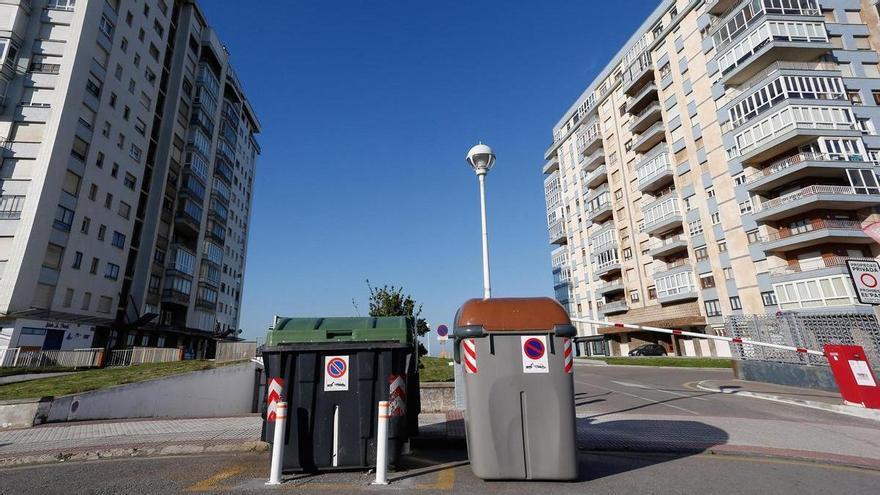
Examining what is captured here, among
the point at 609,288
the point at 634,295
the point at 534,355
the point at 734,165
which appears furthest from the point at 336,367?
the point at 609,288

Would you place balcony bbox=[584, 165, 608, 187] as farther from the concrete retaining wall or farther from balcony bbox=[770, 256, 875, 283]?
the concrete retaining wall

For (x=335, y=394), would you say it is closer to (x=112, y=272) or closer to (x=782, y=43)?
(x=112, y=272)

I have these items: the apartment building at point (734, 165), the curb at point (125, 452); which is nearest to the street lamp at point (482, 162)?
the curb at point (125, 452)

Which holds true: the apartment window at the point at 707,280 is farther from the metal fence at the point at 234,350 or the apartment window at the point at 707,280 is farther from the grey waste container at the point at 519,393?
the grey waste container at the point at 519,393

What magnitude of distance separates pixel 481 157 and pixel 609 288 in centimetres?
4265

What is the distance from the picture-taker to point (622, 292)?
45.9m

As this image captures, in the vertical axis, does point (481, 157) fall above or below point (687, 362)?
above

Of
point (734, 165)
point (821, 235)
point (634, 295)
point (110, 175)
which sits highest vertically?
point (734, 165)

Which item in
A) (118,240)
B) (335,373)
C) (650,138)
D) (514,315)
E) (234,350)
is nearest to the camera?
(514,315)

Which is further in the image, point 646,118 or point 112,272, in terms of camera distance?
point 646,118

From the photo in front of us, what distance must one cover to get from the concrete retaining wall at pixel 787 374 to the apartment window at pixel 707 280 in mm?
20328

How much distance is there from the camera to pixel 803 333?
42.3ft

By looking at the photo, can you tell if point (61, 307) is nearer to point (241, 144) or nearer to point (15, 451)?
point (15, 451)

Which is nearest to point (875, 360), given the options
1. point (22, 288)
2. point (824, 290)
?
point (824, 290)
